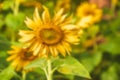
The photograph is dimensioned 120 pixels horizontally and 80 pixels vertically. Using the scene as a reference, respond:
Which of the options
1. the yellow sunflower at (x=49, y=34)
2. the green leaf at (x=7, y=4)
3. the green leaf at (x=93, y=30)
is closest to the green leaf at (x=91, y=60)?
the green leaf at (x=93, y=30)

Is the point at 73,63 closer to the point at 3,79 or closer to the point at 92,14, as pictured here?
the point at 3,79

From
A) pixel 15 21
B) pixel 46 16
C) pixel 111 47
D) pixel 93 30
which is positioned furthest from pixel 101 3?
pixel 46 16

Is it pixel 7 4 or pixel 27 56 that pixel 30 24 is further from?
pixel 7 4

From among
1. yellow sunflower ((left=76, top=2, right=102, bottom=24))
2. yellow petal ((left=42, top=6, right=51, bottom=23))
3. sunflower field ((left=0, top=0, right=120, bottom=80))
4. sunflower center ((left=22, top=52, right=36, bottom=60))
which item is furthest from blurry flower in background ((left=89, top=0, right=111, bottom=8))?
yellow petal ((left=42, top=6, right=51, bottom=23))

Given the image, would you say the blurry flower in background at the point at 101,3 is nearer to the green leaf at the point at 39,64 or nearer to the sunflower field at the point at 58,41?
the sunflower field at the point at 58,41

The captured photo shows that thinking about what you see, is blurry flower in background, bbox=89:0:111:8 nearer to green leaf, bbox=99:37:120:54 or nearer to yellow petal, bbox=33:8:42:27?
green leaf, bbox=99:37:120:54

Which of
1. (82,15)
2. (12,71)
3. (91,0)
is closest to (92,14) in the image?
(82,15)
